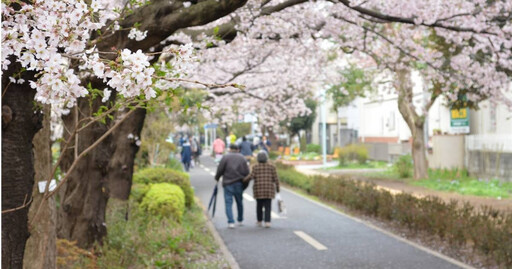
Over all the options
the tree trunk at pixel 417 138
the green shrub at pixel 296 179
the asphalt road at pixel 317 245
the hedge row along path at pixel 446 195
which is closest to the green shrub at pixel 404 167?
the tree trunk at pixel 417 138

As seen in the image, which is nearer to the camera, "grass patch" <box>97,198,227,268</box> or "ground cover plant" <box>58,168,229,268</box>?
"ground cover plant" <box>58,168,229,268</box>

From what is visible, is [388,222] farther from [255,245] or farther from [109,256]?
[109,256]

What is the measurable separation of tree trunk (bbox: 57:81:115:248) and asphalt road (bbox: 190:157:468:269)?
7.77ft

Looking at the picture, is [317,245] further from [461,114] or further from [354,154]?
[354,154]

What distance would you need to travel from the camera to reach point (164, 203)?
1184cm

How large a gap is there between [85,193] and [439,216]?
6232 mm

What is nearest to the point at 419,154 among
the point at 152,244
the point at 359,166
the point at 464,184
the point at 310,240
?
the point at 464,184

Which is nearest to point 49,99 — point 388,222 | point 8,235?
point 8,235

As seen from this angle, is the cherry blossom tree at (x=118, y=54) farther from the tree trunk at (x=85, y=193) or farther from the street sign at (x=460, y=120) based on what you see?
the street sign at (x=460, y=120)

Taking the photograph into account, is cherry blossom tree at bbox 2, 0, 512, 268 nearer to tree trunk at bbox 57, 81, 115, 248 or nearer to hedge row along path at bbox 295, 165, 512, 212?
tree trunk at bbox 57, 81, 115, 248

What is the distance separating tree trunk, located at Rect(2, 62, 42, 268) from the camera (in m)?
4.09

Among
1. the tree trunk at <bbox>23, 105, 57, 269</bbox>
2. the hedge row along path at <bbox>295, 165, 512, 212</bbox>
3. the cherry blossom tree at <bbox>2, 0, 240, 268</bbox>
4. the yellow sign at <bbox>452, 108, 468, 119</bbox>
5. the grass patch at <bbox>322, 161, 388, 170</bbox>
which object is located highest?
the yellow sign at <bbox>452, 108, 468, 119</bbox>

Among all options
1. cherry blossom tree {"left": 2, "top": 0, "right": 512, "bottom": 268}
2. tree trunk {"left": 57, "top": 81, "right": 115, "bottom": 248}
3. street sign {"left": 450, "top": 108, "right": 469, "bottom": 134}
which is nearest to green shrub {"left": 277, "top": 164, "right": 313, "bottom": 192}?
cherry blossom tree {"left": 2, "top": 0, "right": 512, "bottom": 268}

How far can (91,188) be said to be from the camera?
8.63 m
